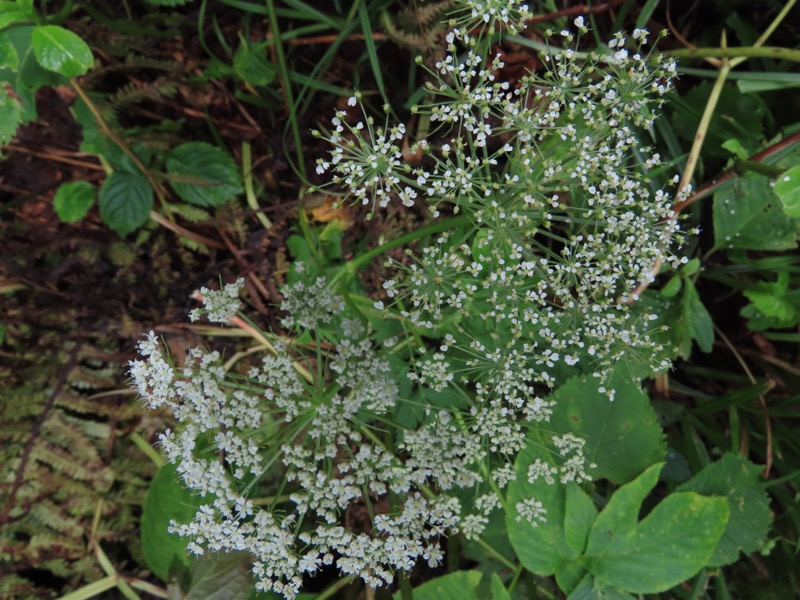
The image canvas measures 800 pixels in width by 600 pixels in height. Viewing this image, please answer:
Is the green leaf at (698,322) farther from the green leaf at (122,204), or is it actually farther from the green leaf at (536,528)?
the green leaf at (122,204)

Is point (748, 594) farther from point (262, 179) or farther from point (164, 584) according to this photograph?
point (262, 179)

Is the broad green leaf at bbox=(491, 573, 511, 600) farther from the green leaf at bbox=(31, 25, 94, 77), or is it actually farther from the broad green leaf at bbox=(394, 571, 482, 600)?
the green leaf at bbox=(31, 25, 94, 77)

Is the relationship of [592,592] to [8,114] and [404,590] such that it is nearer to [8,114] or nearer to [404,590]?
[404,590]

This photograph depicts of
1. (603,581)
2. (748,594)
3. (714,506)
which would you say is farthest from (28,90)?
(748,594)

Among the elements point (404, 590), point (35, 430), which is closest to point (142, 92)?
point (35, 430)

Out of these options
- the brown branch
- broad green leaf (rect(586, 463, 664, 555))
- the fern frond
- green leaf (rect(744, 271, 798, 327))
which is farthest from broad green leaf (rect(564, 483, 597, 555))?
the fern frond

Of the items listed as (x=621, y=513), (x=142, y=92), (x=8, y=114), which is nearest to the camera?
(x=8, y=114)

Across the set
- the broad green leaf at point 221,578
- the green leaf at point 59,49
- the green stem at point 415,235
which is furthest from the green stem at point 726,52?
the broad green leaf at point 221,578
